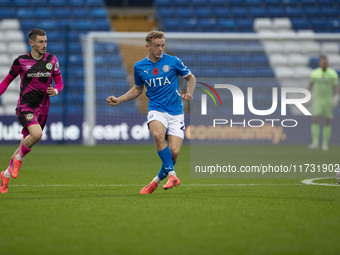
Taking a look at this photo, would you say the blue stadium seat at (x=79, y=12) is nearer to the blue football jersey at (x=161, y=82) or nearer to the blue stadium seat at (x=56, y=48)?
the blue stadium seat at (x=56, y=48)

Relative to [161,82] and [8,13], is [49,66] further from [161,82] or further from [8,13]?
[8,13]

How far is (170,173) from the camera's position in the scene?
23.9 feet

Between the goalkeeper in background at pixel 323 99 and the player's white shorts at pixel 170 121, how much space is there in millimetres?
10075

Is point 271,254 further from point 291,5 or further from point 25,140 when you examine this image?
point 291,5

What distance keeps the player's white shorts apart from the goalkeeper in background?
33.1 feet

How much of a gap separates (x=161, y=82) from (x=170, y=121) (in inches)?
18.6

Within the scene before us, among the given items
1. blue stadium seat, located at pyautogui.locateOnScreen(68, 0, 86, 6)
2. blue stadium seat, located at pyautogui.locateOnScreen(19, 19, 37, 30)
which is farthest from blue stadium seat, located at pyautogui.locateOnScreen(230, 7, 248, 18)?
blue stadium seat, located at pyautogui.locateOnScreen(19, 19, 37, 30)

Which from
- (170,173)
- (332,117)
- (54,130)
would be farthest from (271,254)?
(54,130)

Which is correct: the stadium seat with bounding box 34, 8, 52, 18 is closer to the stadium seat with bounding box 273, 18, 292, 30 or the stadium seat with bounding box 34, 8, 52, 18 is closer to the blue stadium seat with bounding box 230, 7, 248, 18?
the blue stadium seat with bounding box 230, 7, 248, 18

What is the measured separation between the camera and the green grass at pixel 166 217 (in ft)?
14.3

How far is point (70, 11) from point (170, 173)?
60.0 ft

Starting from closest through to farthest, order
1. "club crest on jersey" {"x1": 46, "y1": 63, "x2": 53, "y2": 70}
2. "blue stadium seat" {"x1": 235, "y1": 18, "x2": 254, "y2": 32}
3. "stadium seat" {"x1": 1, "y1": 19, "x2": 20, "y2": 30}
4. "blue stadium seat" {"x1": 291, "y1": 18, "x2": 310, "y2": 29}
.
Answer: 1. "club crest on jersey" {"x1": 46, "y1": 63, "x2": 53, "y2": 70}
2. "stadium seat" {"x1": 1, "y1": 19, "x2": 20, "y2": 30}
3. "blue stadium seat" {"x1": 235, "y1": 18, "x2": 254, "y2": 32}
4. "blue stadium seat" {"x1": 291, "y1": 18, "x2": 310, "y2": 29}

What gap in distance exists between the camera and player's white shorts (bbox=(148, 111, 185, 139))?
743cm

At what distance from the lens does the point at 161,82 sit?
7.50 meters
